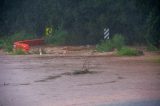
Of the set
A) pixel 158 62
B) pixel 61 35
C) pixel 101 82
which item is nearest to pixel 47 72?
pixel 101 82

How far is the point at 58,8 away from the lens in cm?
3397

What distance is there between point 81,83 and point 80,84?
0.20 metres

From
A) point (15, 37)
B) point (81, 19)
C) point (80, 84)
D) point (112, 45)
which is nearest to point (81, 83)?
point (80, 84)

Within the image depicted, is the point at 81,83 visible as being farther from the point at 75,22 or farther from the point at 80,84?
the point at 75,22

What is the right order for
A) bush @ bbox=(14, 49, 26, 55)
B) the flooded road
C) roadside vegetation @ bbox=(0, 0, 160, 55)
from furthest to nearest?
1. roadside vegetation @ bbox=(0, 0, 160, 55)
2. bush @ bbox=(14, 49, 26, 55)
3. the flooded road

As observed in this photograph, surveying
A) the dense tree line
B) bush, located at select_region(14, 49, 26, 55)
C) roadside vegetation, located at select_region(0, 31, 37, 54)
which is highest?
the dense tree line

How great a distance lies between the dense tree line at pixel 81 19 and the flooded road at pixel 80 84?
39.5 feet

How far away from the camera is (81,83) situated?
12.7 m

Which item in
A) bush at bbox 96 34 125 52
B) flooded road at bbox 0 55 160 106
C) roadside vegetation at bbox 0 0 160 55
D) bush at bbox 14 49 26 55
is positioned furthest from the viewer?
roadside vegetation at bbox 0 0 160 55

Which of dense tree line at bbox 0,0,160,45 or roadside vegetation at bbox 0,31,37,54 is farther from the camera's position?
dense tree line at bbox 0,0,160,45

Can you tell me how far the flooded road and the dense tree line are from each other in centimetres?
1205

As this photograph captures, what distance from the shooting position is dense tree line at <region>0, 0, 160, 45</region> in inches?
1199

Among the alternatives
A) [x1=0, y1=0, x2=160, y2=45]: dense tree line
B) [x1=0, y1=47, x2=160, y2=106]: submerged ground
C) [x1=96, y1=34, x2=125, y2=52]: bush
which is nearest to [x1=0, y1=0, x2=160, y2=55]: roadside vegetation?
[x1=0, y1=0, x2=160, y2=45]: dense tree line

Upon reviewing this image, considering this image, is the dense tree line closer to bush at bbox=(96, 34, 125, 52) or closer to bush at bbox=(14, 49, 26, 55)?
bush at bbox=(96, 34, 125, 52)
